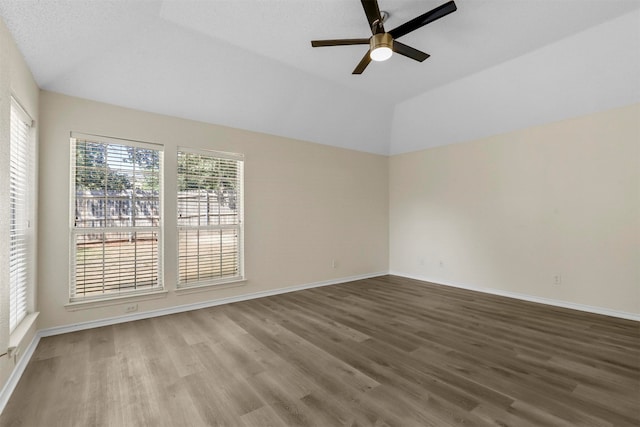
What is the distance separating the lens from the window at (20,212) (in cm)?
254

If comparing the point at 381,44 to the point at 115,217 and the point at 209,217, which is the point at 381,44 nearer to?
the point at 209,217

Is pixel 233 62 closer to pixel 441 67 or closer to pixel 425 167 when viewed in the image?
pixel 441 67

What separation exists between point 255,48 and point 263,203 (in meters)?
2.20

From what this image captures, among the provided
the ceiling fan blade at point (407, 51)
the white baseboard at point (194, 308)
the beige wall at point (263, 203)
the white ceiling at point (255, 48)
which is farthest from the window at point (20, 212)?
the ceiling fan blade at point (407, 51)

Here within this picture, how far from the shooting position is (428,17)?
2381 mm

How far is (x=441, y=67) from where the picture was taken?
392 cm

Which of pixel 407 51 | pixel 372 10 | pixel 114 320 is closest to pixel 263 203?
pixel 114 320

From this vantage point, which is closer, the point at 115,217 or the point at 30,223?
the point at 30,223

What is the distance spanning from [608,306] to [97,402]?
5.52 meters

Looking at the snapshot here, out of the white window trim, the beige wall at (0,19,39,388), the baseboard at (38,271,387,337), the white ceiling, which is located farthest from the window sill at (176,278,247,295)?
the white ceiling

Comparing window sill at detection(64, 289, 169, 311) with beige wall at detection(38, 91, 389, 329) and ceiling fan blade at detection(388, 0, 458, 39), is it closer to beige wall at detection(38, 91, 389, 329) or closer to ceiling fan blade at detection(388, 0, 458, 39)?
beige wall at detection(38, 91, 389, 329)

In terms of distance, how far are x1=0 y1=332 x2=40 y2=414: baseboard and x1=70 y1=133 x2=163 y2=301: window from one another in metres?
0.58

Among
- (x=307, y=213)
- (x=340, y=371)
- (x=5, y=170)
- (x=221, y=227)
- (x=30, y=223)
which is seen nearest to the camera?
(x=5, y=170)

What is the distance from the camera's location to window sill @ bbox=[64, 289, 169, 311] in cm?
332
